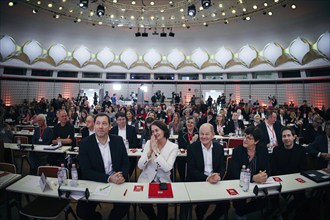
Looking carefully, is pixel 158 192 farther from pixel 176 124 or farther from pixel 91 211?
pixel 176 124

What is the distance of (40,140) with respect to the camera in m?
5.38

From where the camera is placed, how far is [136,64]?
22438mm

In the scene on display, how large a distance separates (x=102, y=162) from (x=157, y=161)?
2.58 ft

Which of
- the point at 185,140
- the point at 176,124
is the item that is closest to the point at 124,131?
the point at 185,140

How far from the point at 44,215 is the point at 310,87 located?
821 inches

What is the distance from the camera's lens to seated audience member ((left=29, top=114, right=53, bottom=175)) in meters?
5.16

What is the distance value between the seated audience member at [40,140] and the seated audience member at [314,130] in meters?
7.32

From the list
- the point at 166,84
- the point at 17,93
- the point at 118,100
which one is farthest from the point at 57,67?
the point at 166,84

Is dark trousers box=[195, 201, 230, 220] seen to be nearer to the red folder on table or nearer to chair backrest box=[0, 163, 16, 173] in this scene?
the red folder on table

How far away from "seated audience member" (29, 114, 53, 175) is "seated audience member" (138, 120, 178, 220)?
3419 millimetres

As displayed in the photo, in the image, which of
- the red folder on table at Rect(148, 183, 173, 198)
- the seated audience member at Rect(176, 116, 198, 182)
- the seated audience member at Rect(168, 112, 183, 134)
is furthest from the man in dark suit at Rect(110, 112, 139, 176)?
the red folder on table at Rect(148, 183, 173, 198)

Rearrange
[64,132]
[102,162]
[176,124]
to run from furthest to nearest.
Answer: [176,124] < [64,132] < [102,162]

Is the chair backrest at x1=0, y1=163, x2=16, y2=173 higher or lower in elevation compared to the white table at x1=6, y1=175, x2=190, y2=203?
higher

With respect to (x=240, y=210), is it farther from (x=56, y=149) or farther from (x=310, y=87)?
(x=310, y=87)
